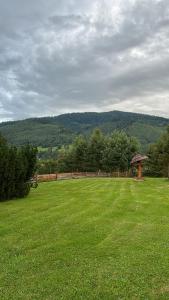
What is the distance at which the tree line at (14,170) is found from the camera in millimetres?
25344

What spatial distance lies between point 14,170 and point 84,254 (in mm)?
15168

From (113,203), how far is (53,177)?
30.2 meters

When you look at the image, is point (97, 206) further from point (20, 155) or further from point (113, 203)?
point (20, 155)

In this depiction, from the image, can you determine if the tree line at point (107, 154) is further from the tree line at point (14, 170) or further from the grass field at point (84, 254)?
the grass field at point (84, 254)

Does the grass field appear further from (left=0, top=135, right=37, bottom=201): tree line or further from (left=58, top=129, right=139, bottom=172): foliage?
(left=58, top=129, right=139, bottom=172): foliage

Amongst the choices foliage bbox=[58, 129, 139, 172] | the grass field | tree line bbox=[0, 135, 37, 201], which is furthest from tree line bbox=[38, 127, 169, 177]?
the grass field

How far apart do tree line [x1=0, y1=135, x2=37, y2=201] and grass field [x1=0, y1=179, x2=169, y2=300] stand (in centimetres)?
562

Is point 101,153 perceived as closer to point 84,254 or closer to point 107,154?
point 107,154

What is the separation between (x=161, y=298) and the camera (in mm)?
8227

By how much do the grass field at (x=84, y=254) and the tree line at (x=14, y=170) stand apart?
5622mm

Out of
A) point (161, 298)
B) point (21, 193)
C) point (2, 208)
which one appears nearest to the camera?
point (161, 298)

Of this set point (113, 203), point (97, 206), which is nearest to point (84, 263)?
A: point (97, 206)

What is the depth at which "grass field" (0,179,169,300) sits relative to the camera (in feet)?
28.8

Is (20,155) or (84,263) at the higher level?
(20,155)
